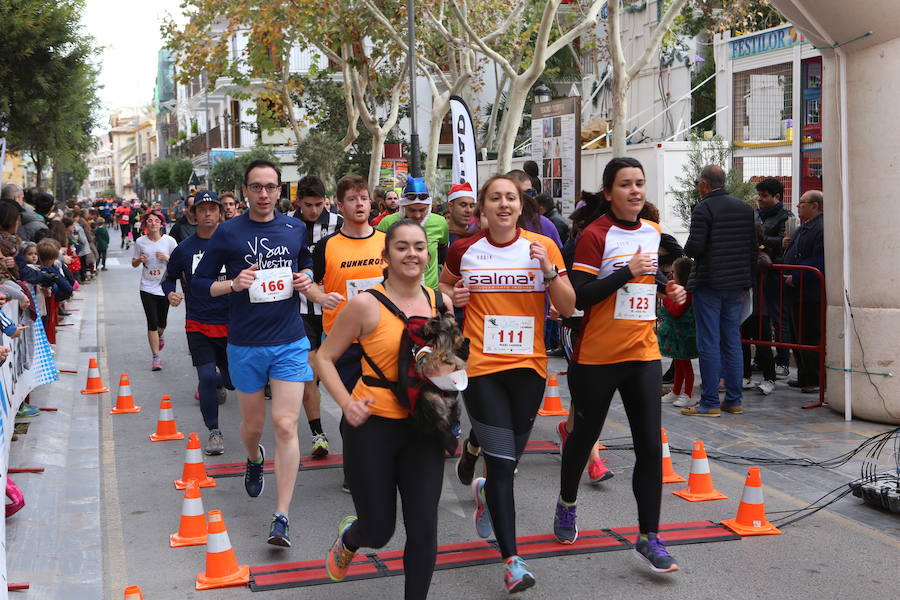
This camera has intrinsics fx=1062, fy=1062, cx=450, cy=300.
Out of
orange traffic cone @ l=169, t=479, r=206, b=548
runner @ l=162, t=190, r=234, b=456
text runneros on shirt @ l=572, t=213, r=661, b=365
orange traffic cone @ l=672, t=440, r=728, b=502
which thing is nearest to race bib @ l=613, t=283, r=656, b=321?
text runneros on shirt @ l=572, t=213, r=661, b=365

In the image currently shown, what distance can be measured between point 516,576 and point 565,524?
94 cm

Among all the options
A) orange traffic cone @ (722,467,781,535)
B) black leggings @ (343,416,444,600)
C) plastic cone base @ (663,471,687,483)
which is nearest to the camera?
black leggings @ (343,416,444,600)

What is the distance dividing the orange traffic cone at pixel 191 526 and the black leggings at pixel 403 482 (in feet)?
6.08

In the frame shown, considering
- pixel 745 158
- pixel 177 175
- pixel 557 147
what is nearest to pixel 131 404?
pixel 557 147

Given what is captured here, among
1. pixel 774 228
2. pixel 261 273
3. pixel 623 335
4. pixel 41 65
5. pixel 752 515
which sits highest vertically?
pixel 41 65

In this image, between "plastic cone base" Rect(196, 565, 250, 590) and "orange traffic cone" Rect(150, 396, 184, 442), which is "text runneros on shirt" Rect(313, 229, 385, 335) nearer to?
"plastic cone base" Rect(196, 565, 250, 590)

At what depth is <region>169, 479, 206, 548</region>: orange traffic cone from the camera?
19.4 ft

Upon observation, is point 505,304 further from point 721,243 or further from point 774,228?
point 774,228

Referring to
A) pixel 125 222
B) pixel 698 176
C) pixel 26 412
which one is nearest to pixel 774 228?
pixel 698 176

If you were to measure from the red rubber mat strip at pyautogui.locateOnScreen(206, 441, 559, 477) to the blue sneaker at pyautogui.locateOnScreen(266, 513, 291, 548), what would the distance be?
5.43 feet

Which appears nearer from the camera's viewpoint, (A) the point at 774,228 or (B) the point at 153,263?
(A) the point at 774,228

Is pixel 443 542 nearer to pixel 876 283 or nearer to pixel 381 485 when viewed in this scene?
pixel 381 485

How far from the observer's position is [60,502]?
7043mm

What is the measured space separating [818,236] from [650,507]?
19.9 ft
